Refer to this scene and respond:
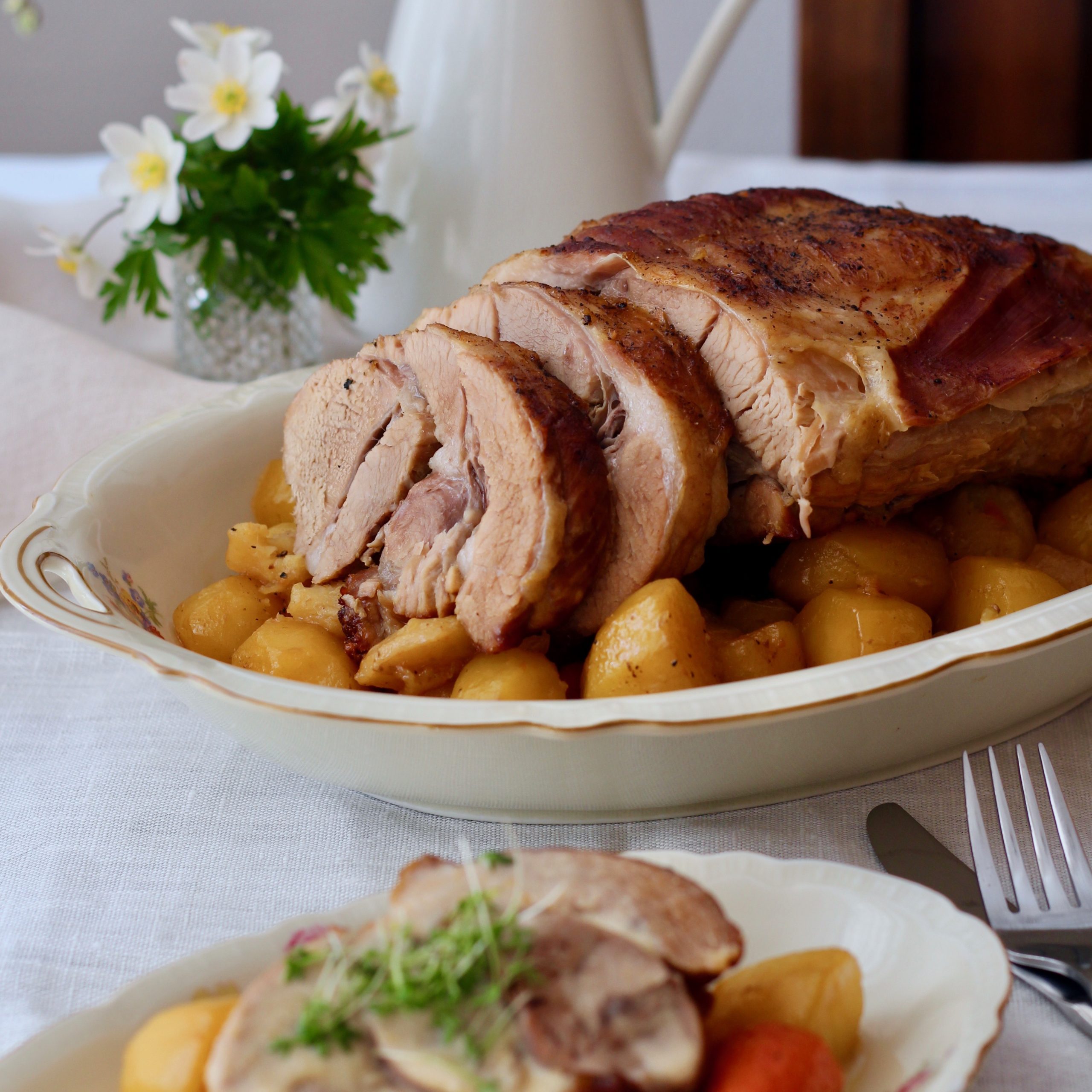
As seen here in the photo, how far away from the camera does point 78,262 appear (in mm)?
2592

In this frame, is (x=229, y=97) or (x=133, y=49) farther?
(x=133, y=49)

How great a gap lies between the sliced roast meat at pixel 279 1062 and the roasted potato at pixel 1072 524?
1.46 metres

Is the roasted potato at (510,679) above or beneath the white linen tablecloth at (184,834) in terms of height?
above

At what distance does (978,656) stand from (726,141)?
567 centimetres

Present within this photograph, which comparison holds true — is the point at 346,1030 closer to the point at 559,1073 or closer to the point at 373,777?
the point at 559,1073

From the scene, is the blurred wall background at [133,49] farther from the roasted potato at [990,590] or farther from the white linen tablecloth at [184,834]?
the roasted potato at [990,590]

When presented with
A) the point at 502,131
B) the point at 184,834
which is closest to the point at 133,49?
the point at 502,131

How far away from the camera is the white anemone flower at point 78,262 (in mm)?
2586

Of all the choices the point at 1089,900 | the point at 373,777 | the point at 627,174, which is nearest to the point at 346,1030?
the point at 373,777

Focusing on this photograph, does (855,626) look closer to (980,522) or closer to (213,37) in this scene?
(980,522)

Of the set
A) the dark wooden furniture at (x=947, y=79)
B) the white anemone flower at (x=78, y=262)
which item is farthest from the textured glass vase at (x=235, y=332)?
the dark wooden furniture at (x=947, y=79)

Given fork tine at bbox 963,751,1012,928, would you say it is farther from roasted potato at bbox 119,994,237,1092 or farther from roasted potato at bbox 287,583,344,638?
roasted potato at bbox 287,583,344,638

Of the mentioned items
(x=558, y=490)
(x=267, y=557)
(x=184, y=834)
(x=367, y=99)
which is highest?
(x=367, y=99)

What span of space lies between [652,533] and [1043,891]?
603 millimetres
